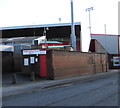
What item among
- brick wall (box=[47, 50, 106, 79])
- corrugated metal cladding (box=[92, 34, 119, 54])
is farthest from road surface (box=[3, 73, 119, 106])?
corrugated metal cladding (box=[92, 34, 119, 54])

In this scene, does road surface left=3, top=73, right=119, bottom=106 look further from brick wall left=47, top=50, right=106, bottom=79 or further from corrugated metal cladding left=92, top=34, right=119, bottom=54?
corrugated metal cladding left=92, top=34, right=119, bottom=54

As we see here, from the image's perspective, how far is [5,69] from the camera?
30.7 metres

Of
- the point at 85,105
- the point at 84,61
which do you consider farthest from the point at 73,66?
the point at 85,105

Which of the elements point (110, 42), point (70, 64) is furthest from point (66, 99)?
point (110, 42)

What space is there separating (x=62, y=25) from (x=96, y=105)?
1689 inches

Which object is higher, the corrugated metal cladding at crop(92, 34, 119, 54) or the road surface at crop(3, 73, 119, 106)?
the corrugated metal cladding at crop(92, 34, 119, 54)

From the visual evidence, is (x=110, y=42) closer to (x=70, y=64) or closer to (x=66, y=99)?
(x=70, y=64)

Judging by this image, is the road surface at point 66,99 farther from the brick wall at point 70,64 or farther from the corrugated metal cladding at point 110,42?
the corrugated metal cladding at point 110,42

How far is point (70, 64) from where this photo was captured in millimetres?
26094

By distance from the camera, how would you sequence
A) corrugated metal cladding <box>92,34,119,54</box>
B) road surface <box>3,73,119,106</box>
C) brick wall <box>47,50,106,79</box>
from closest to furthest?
road surface <box>3,73,119,106</box>, brick wall <box>47,50,106,79</box>, corrugated metal cladding <box>92,34,119,54</box>

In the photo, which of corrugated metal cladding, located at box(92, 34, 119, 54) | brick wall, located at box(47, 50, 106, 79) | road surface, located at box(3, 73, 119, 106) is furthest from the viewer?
corrugated metal cladding, located at box(92, 34, 119, 54)

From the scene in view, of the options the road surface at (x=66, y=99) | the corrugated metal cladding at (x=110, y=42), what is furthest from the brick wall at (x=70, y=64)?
the corrugated metal cladding at (x=110, y=42)

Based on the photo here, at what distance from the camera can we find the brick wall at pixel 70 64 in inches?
895

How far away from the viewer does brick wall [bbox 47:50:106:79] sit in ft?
74.6
